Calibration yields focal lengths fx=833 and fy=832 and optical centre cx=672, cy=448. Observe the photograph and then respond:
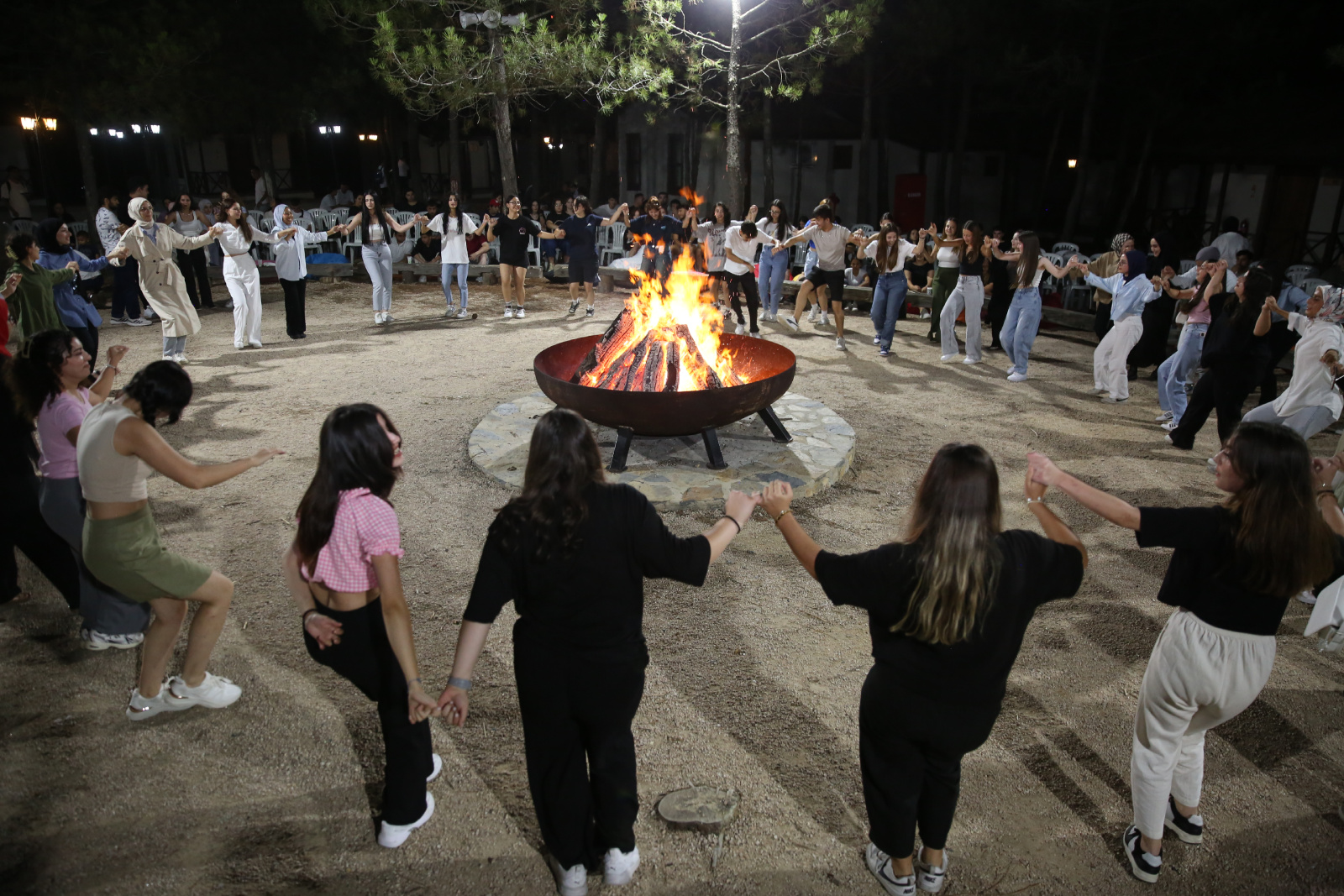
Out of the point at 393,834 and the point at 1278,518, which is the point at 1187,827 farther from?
the point at 393,834

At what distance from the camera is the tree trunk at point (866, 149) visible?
68.5 ft

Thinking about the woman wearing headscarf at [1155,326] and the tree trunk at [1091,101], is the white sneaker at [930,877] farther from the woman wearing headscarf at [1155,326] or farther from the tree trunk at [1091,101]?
the tree trunk at [1091,101]

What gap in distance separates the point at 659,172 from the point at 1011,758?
994 inches

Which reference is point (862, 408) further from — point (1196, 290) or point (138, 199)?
point (138, 199)

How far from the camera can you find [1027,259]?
9.23 m

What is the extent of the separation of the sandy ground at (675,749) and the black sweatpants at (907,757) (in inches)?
3.5

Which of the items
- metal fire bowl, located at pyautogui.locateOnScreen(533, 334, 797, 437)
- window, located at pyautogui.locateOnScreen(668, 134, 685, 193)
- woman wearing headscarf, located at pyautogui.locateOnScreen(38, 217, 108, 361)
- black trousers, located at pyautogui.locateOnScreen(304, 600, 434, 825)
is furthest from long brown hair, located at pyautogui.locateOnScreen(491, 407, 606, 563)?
window, located at pyautogui.locateOnScreen(668, 134, 685, 193)

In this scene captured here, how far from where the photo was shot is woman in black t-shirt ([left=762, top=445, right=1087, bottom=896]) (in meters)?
2.43

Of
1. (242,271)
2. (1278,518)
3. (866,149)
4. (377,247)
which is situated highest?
(866,149)

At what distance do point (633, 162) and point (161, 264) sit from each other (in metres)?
19.8

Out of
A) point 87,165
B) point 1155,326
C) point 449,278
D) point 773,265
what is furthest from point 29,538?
point 87,165

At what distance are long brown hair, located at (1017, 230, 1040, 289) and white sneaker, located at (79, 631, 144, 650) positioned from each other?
348 inches

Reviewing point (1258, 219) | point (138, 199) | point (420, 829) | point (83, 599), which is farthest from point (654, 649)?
point (1258, 219)

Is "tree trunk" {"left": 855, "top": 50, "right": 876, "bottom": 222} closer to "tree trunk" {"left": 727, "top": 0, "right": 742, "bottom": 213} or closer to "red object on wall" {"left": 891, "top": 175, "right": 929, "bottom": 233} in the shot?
"red object on wall" {"left": 891, "top": 175, "right": 929, "bottom": 233}
